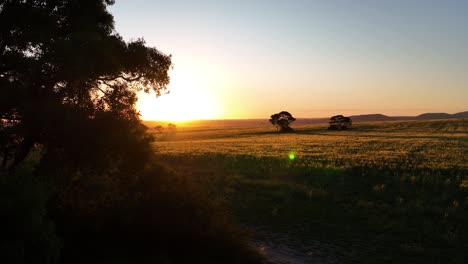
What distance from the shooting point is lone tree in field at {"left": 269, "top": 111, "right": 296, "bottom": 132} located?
10875cm

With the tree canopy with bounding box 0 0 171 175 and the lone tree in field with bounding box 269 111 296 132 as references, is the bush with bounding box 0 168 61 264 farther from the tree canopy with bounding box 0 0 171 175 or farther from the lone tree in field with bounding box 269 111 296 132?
the lone tree in field with bounding box 269 111 296 132

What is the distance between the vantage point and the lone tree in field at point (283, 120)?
10875 cm

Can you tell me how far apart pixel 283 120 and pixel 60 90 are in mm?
100616

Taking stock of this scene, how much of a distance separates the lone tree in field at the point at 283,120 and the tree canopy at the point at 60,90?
9766 centimetres

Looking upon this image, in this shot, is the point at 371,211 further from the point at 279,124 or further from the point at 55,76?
the point at 279,124

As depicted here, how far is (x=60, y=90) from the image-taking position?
33.8ft

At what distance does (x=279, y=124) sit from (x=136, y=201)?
330ft

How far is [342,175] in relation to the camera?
26281 millimetres

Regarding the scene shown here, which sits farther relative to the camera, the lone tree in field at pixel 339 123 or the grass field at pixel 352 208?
the lone tree in field at pixel 339 123

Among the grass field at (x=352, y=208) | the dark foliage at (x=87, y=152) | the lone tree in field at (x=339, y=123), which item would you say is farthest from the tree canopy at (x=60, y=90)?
the lone tree in field at (x=339, y=123)

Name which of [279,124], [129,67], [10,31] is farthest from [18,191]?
[279,124]

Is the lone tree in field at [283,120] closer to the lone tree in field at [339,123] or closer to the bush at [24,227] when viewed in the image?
the lone tree in field at [339,123]

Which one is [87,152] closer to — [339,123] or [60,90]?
[60,90]

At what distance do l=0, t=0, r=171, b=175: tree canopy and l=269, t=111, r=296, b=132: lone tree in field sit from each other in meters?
97.7
